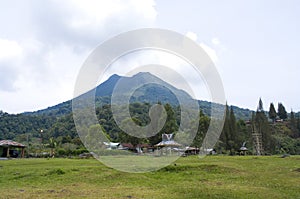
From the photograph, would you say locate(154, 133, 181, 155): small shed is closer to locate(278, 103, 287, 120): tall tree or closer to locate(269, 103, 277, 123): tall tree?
locate(269, 103, 277, 123): tall tree

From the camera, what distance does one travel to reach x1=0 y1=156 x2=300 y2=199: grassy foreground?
1002 cm

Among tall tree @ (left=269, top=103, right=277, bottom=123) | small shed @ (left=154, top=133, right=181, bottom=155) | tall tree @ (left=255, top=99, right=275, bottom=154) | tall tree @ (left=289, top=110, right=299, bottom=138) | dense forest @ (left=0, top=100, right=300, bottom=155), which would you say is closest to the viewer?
small shed @ (left=154, top=133, right=181, bottom=155)

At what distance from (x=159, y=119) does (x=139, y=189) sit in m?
25.0

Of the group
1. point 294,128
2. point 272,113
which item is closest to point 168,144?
point 294,128

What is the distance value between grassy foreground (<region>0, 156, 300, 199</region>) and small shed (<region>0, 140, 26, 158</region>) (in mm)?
23705

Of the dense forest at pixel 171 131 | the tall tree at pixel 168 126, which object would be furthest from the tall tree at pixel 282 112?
the tall tree at pixel 168 126

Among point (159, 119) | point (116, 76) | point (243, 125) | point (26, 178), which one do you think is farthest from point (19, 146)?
point (243, 125)

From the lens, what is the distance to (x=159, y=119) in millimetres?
36125

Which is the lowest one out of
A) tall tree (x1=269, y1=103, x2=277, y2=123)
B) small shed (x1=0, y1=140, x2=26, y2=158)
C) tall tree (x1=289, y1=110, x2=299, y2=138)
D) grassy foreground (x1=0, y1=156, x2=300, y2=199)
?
grassy foreground (x1=0, y1=156, x2=300, y2=199)

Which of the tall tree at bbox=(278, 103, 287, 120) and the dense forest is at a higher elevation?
the tall tree at bbox=(278, 103, 287, 120)

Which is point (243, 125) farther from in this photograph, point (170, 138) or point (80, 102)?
point (80, 102)

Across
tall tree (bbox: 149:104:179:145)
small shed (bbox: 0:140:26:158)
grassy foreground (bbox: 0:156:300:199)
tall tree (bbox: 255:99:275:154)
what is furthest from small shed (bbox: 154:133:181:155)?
grassy foreground (bbox: 0:156:300:199)

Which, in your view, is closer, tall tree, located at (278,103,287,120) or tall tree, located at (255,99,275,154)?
tall tree, located at (255,99,275,154)

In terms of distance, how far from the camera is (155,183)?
1279 centimetres
